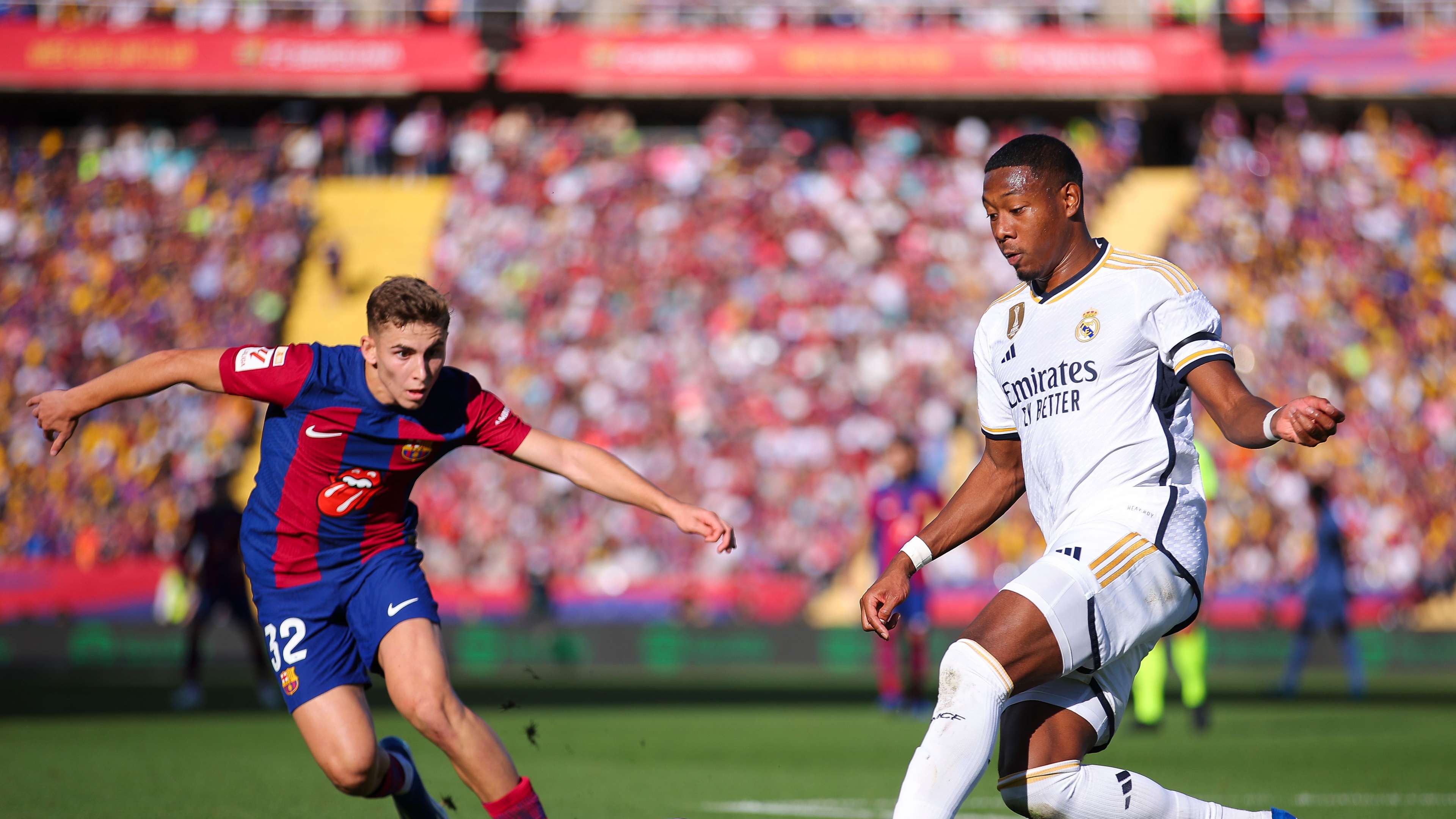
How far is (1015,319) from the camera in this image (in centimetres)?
510

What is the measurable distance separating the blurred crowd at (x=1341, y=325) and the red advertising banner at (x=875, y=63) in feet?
6.08

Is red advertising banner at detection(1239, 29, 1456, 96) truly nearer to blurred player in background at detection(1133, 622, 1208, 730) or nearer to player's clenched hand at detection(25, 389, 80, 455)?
blurred player in background at detection(1133, 622, 1208, 730)

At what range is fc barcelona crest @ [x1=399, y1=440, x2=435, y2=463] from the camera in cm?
595

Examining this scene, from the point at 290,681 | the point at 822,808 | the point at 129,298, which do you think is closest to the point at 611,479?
the point at 290,681

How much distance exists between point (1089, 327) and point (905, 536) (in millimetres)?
10036

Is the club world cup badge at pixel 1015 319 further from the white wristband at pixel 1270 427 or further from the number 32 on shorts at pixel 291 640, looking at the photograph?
the number 32 on shorts at pixel 291 640

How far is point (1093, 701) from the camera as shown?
15.9ft

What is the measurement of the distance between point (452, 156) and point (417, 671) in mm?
27909

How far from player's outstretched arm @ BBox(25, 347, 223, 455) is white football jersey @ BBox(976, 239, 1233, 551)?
2.92 metres

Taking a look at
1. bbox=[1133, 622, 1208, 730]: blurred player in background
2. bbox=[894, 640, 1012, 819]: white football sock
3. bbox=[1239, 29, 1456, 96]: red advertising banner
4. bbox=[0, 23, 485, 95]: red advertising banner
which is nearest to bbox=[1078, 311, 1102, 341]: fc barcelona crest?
bbox=[894, 640, 1012, 819]: white football sock

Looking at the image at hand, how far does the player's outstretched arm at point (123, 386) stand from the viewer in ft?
18.4

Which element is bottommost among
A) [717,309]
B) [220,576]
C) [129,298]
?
[220,576]

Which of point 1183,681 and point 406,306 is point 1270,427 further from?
point 1183,681

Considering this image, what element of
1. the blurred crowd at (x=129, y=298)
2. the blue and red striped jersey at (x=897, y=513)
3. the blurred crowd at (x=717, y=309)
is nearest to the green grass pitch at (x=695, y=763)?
the blue and red striped jersey at (x=897, y=513)
